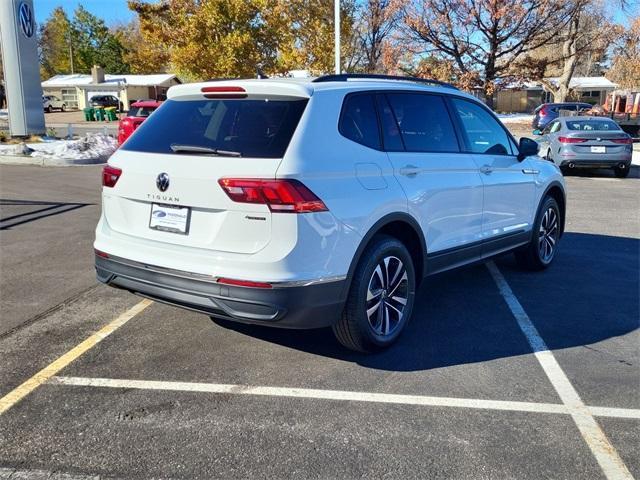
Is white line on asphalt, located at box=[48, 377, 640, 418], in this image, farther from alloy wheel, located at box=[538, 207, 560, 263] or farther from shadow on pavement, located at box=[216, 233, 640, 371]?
alloy wheel, located at box=[538, 207, 560, 263]

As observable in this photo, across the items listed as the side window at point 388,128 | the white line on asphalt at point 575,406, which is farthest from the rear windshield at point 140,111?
the white line on asphalt at point 575,406

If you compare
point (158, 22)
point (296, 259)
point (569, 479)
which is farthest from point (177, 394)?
point (158, 22)

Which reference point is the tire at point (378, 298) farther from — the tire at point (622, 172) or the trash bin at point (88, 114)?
the trash bin at point (88, 114)

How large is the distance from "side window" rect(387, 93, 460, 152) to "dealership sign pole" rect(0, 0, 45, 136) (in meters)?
17.8

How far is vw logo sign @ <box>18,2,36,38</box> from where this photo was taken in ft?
61.0

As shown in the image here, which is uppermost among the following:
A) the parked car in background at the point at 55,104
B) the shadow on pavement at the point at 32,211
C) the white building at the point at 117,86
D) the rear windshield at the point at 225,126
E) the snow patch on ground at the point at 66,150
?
the white building at the point at 117,86

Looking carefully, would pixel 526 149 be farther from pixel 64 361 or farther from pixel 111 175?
pixel 64 361

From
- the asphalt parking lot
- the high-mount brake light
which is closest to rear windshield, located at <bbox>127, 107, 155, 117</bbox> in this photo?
the asphalt parking lot

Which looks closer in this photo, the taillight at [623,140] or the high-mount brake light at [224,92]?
the high-mount brake light at [224,92]

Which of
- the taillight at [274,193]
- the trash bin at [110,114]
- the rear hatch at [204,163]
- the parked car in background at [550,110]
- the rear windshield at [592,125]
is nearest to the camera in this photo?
the taillight at [274,193]

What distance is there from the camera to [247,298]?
11.3ft

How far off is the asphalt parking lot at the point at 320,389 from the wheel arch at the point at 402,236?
1.90ft

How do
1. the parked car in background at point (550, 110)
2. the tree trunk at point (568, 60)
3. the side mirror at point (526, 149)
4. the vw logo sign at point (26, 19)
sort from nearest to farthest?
the side mirror at point (526, 149) < the vw logo sign at point (26, 19) < the parked car in background at point (550, 110) < the tree trunk at point (568, 60)

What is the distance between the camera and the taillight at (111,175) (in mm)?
3990
